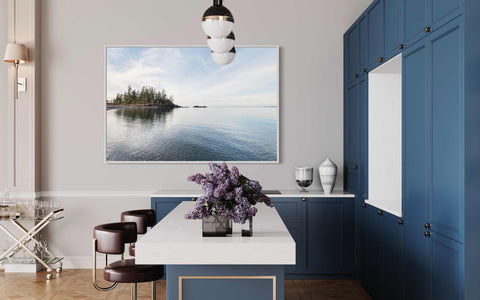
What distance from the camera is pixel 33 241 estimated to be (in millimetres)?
6039

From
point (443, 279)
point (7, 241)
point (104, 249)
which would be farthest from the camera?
point (7, 241)

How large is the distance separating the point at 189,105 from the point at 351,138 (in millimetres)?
2166

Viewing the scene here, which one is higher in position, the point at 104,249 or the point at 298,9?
the point at 298,9

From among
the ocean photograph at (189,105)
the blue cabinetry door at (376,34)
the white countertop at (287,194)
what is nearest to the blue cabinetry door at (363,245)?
the white countertop at (287,194)

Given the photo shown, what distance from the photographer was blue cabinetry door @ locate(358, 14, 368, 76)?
A: 202 inches

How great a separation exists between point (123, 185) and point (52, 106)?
1.43 metres

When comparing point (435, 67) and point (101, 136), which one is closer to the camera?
point (435, 67)

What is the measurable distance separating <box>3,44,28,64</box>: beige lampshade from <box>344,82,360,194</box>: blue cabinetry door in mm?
4177

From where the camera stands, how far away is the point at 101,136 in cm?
629

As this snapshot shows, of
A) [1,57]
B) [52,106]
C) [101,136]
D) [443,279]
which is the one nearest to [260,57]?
[101,136]

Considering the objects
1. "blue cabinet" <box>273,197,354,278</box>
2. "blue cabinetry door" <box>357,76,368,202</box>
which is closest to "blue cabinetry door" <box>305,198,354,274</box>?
"blue cabinet" <box>273,197,354,278</box>

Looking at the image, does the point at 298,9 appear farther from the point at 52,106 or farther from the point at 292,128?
the point at 52,106

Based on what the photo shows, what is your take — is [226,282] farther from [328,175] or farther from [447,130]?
[328,175]

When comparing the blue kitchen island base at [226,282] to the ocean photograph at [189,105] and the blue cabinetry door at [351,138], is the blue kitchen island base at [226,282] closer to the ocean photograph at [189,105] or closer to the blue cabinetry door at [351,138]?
the blue cabinetry door at [351,138]
